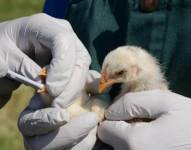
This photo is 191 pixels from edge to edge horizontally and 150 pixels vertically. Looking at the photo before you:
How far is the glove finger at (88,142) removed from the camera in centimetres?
145

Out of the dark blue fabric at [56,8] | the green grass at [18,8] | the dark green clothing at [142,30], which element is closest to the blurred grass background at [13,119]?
the green grass at [18,8]

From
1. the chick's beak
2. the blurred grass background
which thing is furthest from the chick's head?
the blurred grass background

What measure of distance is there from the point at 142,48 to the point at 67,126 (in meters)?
0.23

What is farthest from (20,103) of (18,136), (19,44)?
(19,44)

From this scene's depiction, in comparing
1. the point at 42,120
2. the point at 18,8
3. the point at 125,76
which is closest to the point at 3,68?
the point at 42,120

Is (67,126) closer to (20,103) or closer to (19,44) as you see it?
(19,44)

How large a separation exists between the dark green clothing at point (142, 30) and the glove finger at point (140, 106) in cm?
8

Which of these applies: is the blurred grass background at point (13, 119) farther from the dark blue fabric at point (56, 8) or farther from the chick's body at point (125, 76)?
the chick's body at point (125, 76)

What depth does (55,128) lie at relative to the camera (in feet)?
4.71

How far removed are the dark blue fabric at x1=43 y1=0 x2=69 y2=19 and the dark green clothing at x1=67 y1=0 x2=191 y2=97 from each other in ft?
0.26

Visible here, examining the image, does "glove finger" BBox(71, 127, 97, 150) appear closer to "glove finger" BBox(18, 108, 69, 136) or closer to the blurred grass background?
"glove finger" BBox(18, 108, 69, 136)

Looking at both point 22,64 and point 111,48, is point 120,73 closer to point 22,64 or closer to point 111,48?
point 111,48

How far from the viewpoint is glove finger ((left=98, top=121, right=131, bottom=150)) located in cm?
140

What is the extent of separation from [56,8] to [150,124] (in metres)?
0.43
